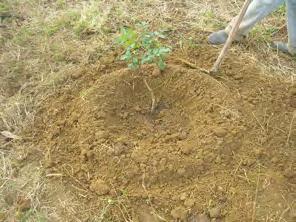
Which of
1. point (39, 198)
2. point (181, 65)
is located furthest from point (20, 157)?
point (181, 65)

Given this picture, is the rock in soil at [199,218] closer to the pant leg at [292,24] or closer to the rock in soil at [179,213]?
the rock in soil at [179,213]

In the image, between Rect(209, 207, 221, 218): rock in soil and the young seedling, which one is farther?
the young seedling

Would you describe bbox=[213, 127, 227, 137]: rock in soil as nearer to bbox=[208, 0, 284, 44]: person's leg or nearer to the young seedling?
the young seedling

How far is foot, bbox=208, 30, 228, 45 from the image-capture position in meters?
3.48

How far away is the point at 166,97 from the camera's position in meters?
3.02

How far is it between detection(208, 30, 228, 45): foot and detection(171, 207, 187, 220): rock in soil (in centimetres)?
148

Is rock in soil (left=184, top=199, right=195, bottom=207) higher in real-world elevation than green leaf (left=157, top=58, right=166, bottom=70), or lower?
lower

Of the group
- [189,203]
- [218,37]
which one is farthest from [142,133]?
[218,37]

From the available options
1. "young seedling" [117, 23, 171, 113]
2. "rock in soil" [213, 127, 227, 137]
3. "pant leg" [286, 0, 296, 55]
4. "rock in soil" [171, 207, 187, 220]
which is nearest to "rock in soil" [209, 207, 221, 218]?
"rock in soil" [171, 207, 187, 220]

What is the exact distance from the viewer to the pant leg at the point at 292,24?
10.6ft

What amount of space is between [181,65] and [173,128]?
22.3 inches

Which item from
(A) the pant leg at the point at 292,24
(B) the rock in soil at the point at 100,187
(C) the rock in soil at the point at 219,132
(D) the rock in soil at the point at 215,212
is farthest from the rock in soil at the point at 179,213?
(A) the pant leg at the point at 292,24

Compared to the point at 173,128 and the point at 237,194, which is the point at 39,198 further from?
the point at 237,194

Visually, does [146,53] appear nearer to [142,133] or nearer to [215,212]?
[142,133]
